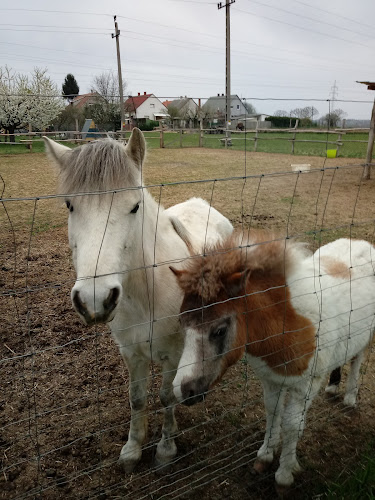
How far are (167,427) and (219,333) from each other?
3.95 feet

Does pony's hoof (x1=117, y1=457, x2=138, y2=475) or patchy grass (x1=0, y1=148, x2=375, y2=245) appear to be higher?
patchy grass (x1=0, y1=148, x2=375, y2=245)

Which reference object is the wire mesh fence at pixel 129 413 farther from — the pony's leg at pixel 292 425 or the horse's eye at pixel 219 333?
the horse's eye at pixel 219 333

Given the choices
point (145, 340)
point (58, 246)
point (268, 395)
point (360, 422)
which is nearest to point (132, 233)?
point (145, 340)

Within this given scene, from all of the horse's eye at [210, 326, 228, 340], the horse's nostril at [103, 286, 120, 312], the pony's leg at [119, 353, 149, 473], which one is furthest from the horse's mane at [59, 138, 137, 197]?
the pony's leg at [119, 353, 149, 473]

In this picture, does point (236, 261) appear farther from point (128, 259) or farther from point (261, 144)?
point (261, 144)

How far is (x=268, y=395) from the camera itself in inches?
96.2

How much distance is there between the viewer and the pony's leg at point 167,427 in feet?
8.33

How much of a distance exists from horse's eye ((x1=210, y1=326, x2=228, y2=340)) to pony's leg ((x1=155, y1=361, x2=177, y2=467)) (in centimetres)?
69

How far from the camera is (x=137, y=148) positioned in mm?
1994

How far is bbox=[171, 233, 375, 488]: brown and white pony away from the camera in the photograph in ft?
6.18

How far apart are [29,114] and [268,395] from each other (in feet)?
99.3

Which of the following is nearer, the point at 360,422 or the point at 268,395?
the point at 268,395

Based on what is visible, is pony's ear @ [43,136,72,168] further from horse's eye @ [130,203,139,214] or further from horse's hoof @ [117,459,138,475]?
horse's hoof @ [117,459,138,475]

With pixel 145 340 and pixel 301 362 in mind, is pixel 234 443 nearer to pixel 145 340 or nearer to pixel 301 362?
pixel 301 362
